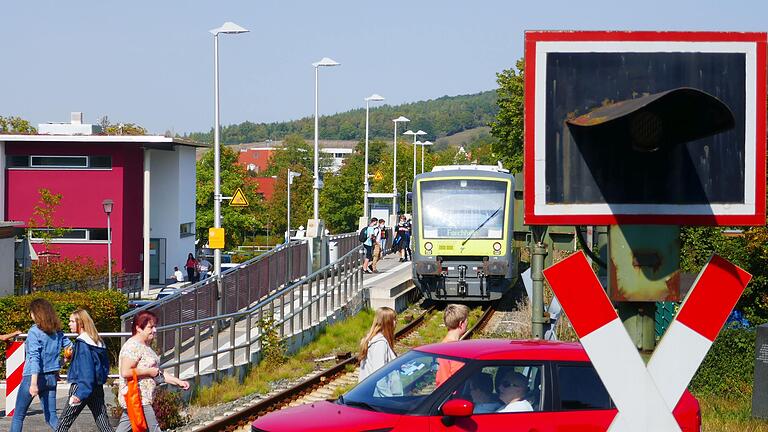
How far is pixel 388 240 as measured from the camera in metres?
53.2

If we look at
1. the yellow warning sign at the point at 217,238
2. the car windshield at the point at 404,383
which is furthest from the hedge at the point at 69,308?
the car windshield at the point at 404,383

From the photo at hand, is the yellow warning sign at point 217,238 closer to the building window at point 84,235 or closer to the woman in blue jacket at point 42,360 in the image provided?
the woman in blue jacket at point 42,360

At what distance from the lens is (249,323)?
19312mm

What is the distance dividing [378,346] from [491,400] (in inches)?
93.6

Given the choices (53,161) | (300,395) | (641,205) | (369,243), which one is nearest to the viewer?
(641,205)

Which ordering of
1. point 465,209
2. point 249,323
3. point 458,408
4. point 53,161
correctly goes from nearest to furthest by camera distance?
point 458,408, point 249,323, point 465,209, point 53,161

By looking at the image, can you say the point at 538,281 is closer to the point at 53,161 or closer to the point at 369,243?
the point at 369,243

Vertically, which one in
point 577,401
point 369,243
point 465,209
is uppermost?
point 465,209

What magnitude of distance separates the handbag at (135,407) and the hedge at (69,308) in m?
10.3

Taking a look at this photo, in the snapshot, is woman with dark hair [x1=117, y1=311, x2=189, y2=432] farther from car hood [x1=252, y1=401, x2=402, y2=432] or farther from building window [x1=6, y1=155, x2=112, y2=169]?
building window [x1=6, y1=155, x2=112, y2=169]

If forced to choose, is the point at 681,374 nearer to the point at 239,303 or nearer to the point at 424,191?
the point at 239,303

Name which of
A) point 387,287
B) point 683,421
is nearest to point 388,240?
point 387,287

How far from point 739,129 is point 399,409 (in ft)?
11.8

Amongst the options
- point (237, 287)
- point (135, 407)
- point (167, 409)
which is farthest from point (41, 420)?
point (237, 287)
